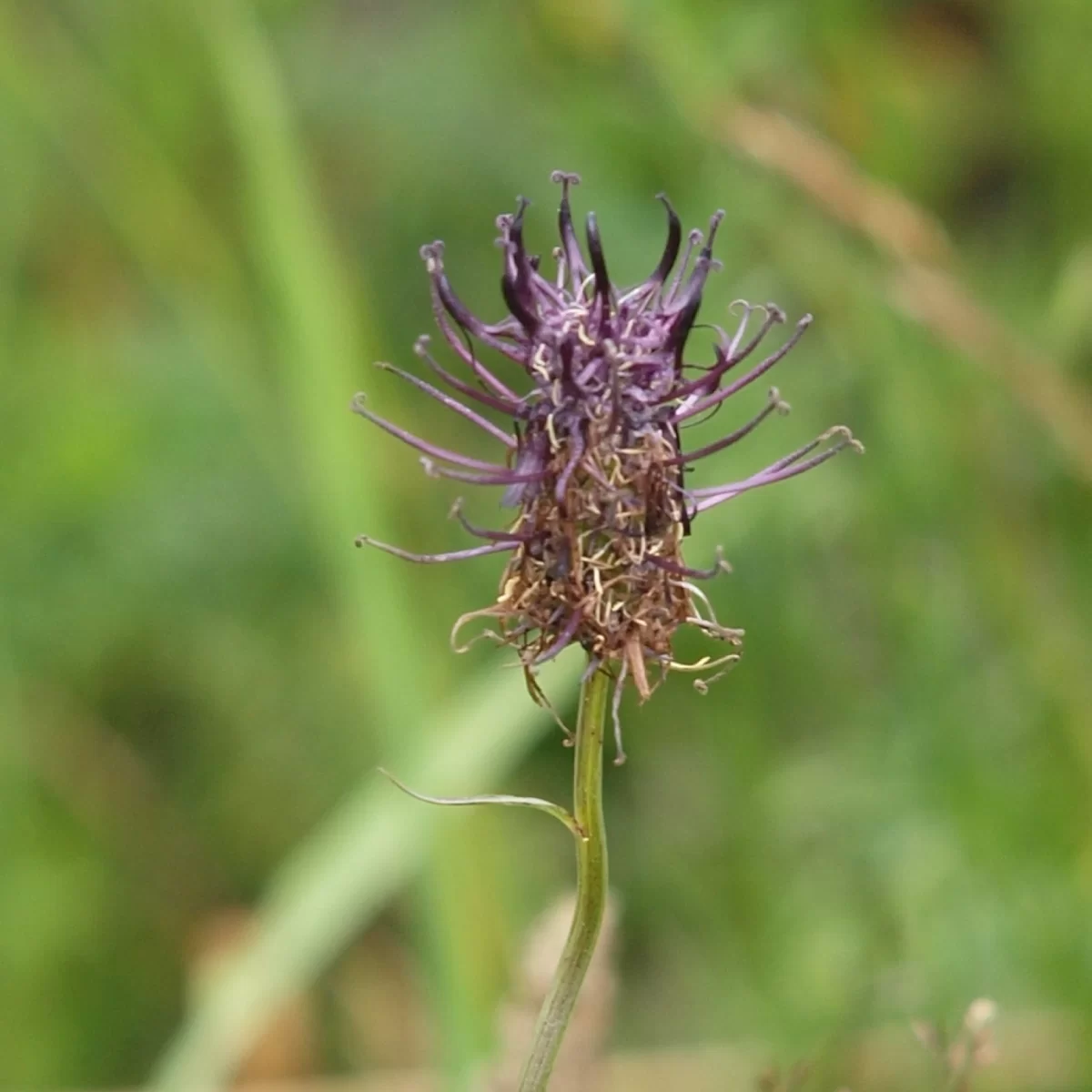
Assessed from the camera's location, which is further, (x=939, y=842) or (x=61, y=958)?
(x=61, y=958)

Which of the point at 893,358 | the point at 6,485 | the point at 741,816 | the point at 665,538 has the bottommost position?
the point at 665,538

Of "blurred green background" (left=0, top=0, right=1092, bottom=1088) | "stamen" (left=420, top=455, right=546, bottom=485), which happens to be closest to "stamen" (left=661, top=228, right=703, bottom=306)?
"stamen" (left=420, top=455, right=546, bottom=485)

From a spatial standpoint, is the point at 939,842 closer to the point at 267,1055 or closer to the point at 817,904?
the point at 817,904

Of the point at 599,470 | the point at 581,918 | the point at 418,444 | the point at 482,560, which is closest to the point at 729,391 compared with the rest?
the point at 599,470

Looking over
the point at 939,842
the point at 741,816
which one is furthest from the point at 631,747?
the point at 939,842

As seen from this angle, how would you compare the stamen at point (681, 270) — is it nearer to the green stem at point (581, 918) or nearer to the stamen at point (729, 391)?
the stamen at point (729, 391)

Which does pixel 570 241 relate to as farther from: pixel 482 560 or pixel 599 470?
pixel 482 560
